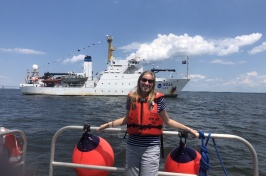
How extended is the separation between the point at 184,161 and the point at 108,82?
47590 mm

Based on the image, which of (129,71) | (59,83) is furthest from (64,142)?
(59,83)

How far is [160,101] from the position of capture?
3.07m

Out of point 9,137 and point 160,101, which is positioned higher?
point 160,101

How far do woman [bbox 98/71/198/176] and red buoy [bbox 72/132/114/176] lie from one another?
0.47 m

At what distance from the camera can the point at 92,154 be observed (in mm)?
3402

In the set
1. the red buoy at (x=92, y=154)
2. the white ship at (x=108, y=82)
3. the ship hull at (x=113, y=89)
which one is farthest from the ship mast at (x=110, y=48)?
the red buoy at (x=92, y=154)

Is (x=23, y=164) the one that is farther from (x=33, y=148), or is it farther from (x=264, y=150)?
(x=264, y=150)

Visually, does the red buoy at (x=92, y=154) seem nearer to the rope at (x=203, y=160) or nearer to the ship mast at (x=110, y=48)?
the rope at (x=203, y=160)

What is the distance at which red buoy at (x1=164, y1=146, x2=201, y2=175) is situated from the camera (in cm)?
314

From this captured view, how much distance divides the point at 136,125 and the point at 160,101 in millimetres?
398

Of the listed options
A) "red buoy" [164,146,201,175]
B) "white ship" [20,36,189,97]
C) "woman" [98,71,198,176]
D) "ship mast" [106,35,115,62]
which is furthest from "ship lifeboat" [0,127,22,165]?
"ship mast" [106,35,115,62]

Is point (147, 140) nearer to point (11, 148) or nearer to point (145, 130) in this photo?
point (145, 130)

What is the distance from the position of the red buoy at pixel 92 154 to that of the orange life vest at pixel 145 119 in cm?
62

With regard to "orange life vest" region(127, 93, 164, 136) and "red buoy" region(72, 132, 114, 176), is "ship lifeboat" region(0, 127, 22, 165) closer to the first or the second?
"red buoy" region(72, 132, 114, 176)
